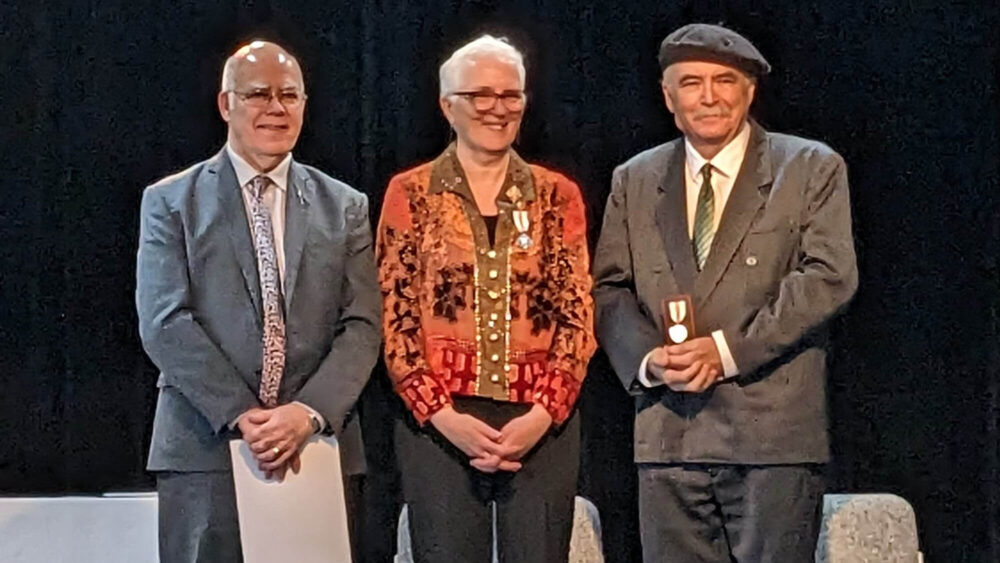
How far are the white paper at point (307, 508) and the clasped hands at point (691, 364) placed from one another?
0.71 m

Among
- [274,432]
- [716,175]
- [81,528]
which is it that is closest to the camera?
[274,432]

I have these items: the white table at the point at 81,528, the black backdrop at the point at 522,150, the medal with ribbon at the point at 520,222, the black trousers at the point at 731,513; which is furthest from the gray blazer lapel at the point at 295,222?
the white table at the point at 81,528

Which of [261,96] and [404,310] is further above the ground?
A: [261,96]

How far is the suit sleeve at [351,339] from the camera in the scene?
10.4 feet

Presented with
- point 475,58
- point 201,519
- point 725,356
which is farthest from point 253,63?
point 725,356

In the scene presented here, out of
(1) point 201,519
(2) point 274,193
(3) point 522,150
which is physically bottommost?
(1) point 201,519

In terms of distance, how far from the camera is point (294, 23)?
392 centimetres

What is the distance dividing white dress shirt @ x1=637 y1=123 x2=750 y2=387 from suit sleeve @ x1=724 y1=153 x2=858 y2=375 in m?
0.16

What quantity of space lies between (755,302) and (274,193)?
1.05 m

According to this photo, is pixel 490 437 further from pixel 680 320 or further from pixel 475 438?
pixel 680 320

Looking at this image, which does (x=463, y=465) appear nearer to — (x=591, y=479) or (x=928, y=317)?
(x=591, y=479)

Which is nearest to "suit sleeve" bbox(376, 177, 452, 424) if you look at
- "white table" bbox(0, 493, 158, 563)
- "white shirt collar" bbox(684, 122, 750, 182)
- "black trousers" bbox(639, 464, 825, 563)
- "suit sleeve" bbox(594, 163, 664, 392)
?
"suit sleeve" bbox(594, 163, 664, 392)

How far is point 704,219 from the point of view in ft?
10.8

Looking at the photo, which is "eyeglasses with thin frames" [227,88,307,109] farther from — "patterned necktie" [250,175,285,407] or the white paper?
the white paper
